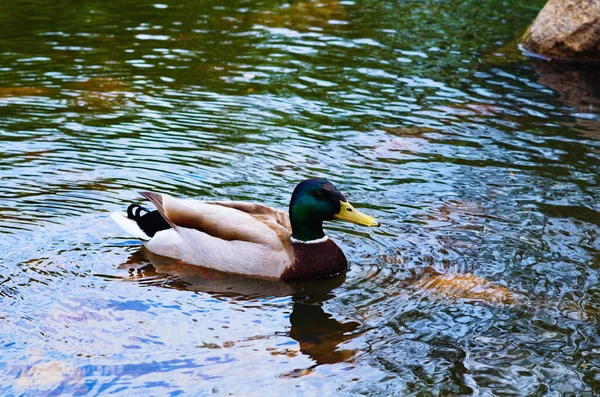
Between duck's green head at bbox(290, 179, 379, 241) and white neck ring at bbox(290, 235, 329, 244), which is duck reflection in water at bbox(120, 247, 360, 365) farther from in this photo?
duck's green head at bbox(290, 179, 379, 241)

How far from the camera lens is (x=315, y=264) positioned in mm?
6941

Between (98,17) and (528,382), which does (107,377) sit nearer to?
(528,382)

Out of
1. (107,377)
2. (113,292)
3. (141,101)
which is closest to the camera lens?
(107,377)

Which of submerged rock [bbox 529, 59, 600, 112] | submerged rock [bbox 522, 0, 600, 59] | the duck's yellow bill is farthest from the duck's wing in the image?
submerged rock [bbox 522, 0, 600, 59]

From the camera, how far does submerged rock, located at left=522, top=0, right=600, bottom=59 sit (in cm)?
1391

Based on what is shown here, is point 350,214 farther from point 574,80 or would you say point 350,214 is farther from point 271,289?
point 574,80

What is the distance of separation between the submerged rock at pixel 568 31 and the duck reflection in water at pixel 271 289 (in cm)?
866

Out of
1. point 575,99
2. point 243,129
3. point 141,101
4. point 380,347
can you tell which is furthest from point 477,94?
point 380,347

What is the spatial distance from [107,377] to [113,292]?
1.27 m

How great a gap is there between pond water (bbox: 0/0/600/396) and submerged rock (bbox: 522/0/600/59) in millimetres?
549

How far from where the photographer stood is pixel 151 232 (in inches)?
292

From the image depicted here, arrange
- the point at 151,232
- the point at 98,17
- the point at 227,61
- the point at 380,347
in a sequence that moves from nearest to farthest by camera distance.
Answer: the point at 380,347
the point at 151,232
the point at 227,61
the point at 98,17

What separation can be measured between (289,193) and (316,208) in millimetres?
1338

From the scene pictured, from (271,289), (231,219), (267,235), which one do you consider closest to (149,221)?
(231,219)
